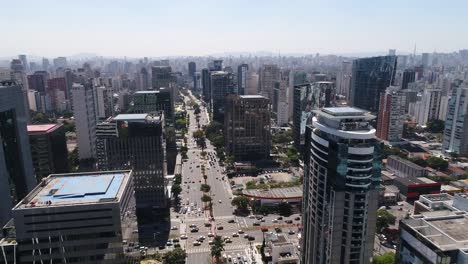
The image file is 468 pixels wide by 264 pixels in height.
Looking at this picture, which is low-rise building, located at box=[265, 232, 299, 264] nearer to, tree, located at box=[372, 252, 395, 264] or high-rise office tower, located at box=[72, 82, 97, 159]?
tree, located at box=[372, 252, 395, 264]

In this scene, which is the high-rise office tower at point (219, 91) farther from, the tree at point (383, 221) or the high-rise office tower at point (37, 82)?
the high-rise office tower at point (37, 82)

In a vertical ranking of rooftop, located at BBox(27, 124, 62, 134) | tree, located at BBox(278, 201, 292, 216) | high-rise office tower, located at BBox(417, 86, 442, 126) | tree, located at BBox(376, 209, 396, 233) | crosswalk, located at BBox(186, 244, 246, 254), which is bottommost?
crosswalk, located at BBox(186, 244, 246, 254)

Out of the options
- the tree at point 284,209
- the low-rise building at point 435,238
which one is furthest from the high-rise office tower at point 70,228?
the tree at point 284,209

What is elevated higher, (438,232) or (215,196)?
(438,232)

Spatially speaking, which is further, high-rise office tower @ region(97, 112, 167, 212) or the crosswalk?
high-rise office tower @ region(97, 112, 167, 212)

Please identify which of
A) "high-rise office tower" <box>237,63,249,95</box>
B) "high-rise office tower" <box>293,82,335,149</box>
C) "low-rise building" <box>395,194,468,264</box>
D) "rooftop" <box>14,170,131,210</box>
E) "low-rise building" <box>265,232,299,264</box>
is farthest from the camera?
"high-rise office tower" <box>237,63,249,95</box>

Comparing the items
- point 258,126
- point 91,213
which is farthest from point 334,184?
point 258,126

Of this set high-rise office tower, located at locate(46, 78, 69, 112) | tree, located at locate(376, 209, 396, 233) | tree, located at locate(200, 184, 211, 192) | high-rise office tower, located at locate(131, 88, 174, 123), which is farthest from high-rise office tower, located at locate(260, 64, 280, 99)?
tree, located at locate(376, 209, 396, 233)

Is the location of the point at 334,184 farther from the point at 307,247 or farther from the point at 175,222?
the point at 175,222
